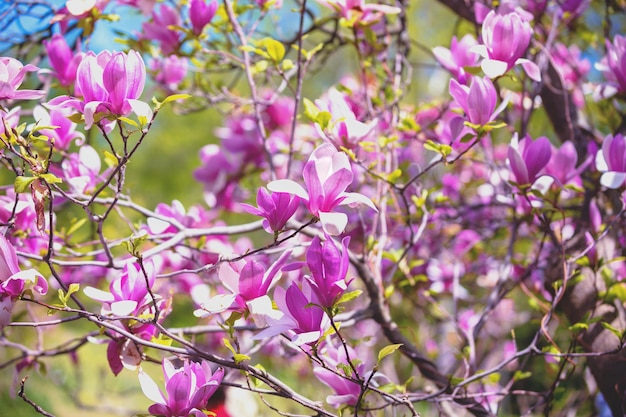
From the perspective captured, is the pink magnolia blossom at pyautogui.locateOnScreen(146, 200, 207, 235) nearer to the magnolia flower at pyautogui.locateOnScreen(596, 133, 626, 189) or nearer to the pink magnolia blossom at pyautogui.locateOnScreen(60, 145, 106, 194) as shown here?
the pink magnolia blossom at pyautogui.locateOnScreen(60, 145, 106, 194)

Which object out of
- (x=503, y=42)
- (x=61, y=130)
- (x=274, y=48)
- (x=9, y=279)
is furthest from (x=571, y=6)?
(x=9, y=279)

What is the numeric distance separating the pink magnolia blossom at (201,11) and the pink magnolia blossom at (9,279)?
0.60 m

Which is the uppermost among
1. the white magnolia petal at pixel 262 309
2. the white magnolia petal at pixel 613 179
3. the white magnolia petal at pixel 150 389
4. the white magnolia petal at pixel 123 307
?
the white magnolia petal at pixel 613 179

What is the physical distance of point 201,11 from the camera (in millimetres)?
1058

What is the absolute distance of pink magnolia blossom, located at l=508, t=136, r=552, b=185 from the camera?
823mm

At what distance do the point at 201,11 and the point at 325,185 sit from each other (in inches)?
23.7

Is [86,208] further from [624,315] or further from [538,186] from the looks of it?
[624,315]

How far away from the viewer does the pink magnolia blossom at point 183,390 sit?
0.65 metres

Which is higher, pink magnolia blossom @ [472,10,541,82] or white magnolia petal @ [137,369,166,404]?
pink magnolia blossom @ [472,10,541,82]

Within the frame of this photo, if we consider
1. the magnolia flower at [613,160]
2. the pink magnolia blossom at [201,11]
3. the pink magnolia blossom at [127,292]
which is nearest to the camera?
the pink magnolia blossom at [127,292]

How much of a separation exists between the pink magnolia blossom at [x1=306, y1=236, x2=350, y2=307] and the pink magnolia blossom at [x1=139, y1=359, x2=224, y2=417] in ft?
0.53

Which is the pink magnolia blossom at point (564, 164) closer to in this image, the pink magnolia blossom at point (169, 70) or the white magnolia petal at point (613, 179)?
Result: the white magnolia petal at point (613, 179)

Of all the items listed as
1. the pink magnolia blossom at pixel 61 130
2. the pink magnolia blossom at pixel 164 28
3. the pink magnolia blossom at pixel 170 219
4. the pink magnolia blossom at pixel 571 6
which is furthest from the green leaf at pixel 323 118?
the pink magnolia blossom at pixel 571 6

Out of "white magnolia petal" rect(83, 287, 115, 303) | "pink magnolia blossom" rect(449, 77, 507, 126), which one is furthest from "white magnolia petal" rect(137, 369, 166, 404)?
"pink magnolia blossom" rect(449, 77, 507, 126)
